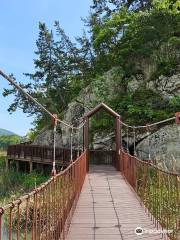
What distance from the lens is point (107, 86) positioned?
918 inches

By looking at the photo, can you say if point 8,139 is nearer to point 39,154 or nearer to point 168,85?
point 39,154

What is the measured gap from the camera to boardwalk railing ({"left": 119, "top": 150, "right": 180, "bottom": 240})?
548cm

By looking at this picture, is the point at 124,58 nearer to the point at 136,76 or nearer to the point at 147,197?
the point at 136,76

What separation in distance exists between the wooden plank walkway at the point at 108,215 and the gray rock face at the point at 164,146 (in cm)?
522

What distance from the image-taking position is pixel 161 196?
21.0ft

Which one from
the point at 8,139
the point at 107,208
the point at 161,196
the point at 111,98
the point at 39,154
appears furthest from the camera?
→ the point at 8,139

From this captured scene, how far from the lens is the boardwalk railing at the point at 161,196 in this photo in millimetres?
5482

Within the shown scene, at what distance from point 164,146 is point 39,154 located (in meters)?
9.25

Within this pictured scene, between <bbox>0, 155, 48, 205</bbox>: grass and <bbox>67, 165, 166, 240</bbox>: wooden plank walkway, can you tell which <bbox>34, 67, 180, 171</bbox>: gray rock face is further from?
<bbox>67, 165, 166, 240</bbox>: wooden plank walkway

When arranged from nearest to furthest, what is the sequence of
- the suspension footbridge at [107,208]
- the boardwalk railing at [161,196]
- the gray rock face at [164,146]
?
the suspension footbridge at [107,208]
the boardwalk railing at [161,196]
the gray rock face at [164,146]

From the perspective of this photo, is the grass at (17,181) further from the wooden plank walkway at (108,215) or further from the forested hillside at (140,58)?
the wooden plank walkway at (108,215)

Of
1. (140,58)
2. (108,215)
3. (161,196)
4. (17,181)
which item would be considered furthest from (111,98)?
(161,196)

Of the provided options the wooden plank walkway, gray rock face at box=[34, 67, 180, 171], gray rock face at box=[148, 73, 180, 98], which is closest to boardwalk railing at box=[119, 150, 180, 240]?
the wooden plank walkway

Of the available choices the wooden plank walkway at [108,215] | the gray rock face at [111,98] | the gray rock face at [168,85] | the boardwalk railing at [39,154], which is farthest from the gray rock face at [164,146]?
the wooden plank walkway at [108,215]
